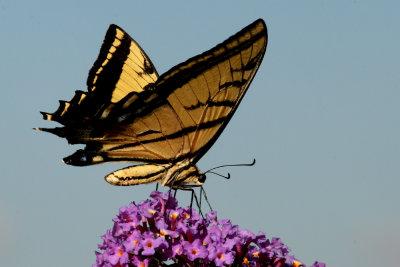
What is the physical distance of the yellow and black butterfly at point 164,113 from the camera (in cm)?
479

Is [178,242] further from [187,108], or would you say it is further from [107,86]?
[107,86]

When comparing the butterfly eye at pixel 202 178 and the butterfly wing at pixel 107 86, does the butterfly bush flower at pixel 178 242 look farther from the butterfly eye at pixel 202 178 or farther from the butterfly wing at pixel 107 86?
the butterfly wing at pixel 107 86

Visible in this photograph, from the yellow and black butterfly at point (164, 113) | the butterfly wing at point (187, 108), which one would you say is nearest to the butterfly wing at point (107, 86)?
the yellow and black butterfly at point (164, 113)

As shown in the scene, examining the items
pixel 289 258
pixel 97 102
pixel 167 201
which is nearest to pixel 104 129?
pixel 97 102

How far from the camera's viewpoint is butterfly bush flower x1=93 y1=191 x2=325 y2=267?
402 centimetres

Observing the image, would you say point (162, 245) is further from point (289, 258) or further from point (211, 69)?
point (211, 69)

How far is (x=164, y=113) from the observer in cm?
506

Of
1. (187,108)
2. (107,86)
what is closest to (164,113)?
(187,108)

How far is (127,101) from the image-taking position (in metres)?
5.08

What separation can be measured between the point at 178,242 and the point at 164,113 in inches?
53.1

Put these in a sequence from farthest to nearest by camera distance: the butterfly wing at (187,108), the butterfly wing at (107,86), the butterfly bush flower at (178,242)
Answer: the butterfly wing at (107,86) < the butterfly wing at (187,108) < the butterfly bush flower at (178,242)

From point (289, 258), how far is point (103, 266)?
1.40 meters

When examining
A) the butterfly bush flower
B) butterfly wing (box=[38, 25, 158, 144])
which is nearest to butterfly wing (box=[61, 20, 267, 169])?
butterfly wing (box=[38, 25, 158, 144])

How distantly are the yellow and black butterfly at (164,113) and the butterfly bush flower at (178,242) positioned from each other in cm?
47
